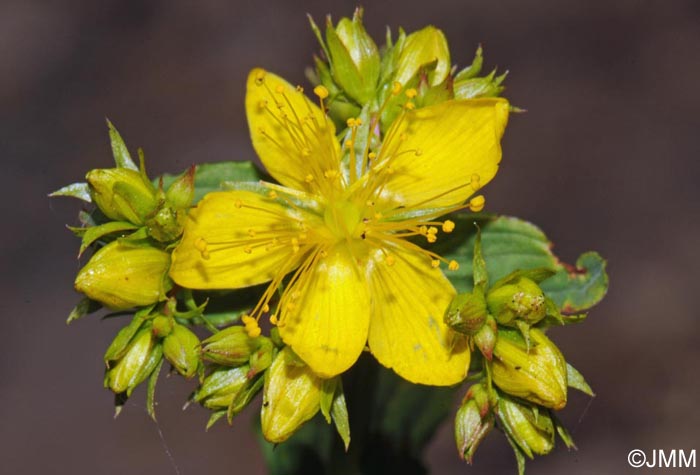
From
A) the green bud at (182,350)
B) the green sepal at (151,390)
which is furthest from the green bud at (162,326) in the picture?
the green sepal at (151,390)

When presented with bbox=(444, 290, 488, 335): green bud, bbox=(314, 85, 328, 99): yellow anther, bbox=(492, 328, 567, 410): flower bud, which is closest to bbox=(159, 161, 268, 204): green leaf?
bbox=(314, 85, 328, 99): yellow anther

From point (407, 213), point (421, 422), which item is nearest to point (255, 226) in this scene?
point (407, 213)

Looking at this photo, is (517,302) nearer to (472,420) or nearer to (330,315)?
(472,420)

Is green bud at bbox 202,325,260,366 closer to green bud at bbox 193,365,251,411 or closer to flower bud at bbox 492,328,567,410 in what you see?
green bud at bbox 193,365,251,411

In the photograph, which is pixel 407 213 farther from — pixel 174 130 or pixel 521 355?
pixel 174 130

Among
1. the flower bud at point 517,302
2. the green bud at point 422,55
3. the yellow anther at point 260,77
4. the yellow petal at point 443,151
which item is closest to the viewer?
the flower bud at point 517,302

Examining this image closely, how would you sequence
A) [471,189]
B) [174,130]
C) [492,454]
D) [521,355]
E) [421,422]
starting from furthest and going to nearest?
[174,130], [492,454], [421,422], [471,189], [521,355]

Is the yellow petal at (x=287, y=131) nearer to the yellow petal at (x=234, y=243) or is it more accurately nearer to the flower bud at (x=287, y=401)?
the yellow petal at (x=234, y=243)

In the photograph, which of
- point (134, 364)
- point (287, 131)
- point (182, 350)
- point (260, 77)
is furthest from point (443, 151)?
point (134, 364)
